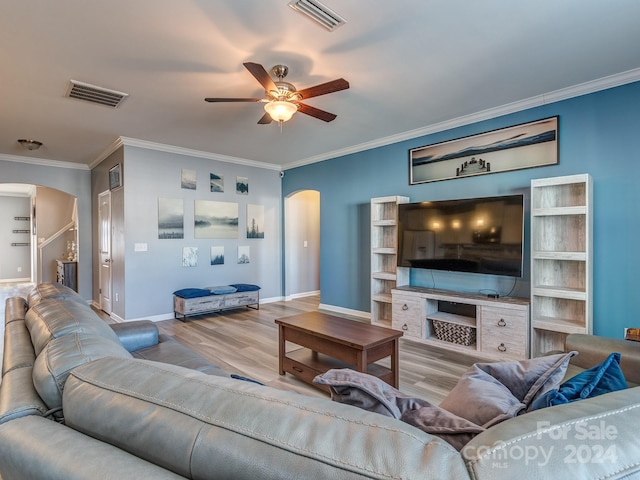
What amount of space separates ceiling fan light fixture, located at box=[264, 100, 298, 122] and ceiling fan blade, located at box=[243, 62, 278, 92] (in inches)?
5.1

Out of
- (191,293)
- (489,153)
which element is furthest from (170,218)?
(489,153)

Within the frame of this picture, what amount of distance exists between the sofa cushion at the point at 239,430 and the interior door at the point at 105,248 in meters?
5.64

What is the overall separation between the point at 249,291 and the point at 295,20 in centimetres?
447

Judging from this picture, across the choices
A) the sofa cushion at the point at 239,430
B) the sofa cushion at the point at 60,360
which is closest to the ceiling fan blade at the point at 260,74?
the sofa cushion at the point at 60,360

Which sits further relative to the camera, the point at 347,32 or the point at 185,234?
the point at 185,234

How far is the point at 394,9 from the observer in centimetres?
224

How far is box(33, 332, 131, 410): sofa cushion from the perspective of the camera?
93cm

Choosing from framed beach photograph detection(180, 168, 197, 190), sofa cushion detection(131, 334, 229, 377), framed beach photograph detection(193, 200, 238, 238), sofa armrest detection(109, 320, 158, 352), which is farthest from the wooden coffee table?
framed beach photograph detection(180, 168, 197, 190)

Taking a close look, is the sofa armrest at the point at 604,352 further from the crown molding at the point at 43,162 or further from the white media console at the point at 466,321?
the crown molding at the point at 43,162

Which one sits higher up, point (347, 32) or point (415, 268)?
point (347, 32)

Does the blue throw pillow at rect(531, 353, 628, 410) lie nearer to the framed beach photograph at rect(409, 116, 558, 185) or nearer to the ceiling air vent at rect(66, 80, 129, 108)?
the framed beach photograph at rect(409, 116, 558, 185)

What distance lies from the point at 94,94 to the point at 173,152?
2056 millimetres

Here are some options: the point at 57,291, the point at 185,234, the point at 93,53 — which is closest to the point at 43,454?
the point at 57,291

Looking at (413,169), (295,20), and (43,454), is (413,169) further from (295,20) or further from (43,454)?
(43,454)
